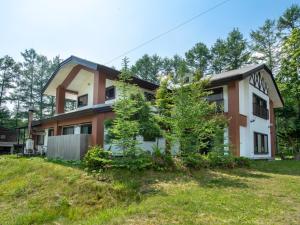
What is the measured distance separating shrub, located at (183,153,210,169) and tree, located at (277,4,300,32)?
1100 inches

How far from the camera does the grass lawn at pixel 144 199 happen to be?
15.6 ft

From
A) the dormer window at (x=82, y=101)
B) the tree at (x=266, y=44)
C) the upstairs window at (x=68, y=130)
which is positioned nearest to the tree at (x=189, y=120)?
the upstairs window at (x=68, y=130)

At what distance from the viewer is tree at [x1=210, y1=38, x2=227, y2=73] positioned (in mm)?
36000

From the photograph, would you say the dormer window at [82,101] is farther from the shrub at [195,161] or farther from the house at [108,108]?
the shrub at [195,161]

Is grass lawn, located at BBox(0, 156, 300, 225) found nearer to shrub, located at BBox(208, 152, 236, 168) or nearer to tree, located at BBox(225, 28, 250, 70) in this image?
shrub, located at BBox(208, 152, 236, 168)

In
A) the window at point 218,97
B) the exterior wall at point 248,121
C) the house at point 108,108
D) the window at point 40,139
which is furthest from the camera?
the window at point 40,139

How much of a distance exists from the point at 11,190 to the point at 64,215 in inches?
128

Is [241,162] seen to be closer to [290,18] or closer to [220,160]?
[220,160]

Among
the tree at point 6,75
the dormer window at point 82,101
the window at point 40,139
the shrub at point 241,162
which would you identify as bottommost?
the shrub at point 241,162

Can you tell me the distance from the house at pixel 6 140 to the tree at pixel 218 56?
3065 cm

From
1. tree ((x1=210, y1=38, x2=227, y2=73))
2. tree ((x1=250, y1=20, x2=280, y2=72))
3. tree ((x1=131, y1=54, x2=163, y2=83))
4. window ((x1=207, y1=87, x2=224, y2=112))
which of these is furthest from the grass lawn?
tree ((x1=131, y1=54, x2=163, y2=83))

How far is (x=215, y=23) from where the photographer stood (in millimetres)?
11758

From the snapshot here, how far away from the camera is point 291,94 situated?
2539cm

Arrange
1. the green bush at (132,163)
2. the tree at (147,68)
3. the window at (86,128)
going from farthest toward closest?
the tree at (147,68), the window at (86,128), the green bush at (132,163)
